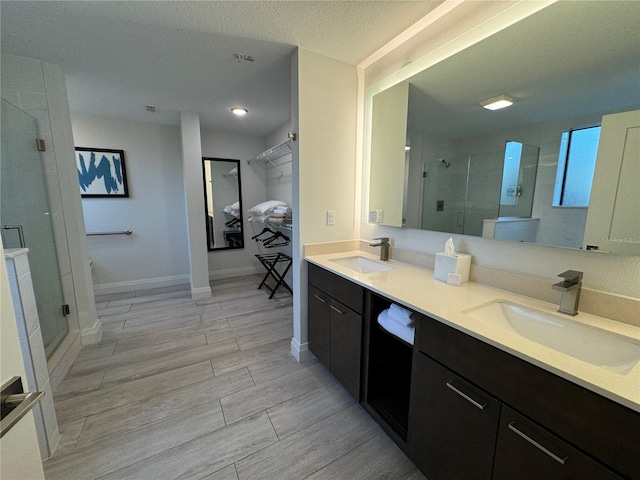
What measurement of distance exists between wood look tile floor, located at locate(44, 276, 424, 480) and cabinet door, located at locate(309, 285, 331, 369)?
203mm

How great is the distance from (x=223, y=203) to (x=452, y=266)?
12.1ft

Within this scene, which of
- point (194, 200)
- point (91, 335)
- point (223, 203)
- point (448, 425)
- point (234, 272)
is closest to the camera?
point (448, 425)

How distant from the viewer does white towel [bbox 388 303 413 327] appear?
130 cm

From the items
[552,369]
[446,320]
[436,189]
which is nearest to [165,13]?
[436,189]

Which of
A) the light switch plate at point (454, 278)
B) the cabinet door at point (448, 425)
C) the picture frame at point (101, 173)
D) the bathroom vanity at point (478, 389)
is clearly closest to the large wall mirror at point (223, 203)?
the picture frame at point (101, 173)

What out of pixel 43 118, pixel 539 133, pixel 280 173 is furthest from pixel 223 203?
pixel 539 133

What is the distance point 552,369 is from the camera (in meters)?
0.72

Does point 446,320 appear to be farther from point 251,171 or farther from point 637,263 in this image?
point 251,171

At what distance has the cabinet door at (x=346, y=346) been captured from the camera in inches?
61.4

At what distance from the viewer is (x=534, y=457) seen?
77cm

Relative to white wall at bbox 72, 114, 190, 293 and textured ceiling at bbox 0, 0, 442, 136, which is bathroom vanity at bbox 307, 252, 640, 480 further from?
white wall at bbox 72, 114, 190, 293

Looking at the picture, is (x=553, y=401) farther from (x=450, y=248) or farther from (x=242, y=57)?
(x=242, y=57)

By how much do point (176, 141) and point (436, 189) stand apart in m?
3.80

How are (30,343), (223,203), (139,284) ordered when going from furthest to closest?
(223,203), (139,284), (30,343)
